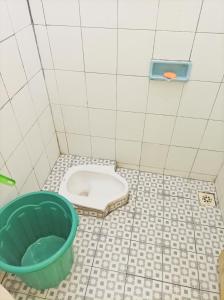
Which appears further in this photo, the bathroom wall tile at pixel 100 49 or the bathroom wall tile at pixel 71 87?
the bathroom wall tile at pixel 71 87

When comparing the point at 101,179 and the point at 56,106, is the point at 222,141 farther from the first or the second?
the point at 56,106

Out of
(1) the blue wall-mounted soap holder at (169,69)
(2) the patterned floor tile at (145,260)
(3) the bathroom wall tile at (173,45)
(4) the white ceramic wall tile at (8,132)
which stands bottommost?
(2) the patterned floor tile at (145,260)

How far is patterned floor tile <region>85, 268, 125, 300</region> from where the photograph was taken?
1.15 m

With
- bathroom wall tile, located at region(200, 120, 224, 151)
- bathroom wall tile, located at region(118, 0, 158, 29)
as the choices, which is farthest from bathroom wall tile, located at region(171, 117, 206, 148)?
bathroom wall tile, located at region(118, 0, 158, 29)

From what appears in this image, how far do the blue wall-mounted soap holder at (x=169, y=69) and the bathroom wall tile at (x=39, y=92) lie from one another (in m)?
0.64

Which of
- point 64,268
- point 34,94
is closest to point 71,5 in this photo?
point 34,94

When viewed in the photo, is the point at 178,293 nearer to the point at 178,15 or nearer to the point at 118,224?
the point at 118,224

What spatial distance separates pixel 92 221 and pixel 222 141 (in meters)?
0.96

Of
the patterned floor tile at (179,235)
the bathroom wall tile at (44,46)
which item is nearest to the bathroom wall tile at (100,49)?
the bathroom wall tile at (44,46)

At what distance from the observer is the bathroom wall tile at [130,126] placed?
1452mm

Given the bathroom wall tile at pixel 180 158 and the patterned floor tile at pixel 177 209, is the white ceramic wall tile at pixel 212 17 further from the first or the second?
the patterned floor tile at pixel 177 209

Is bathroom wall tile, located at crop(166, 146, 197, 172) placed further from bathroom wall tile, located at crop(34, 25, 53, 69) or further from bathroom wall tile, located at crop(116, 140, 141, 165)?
bathroom wall tile, located at crop(34, 25, 53, 69)

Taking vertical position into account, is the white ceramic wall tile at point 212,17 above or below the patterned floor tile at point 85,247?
above

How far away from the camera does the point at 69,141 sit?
5.63 feet
